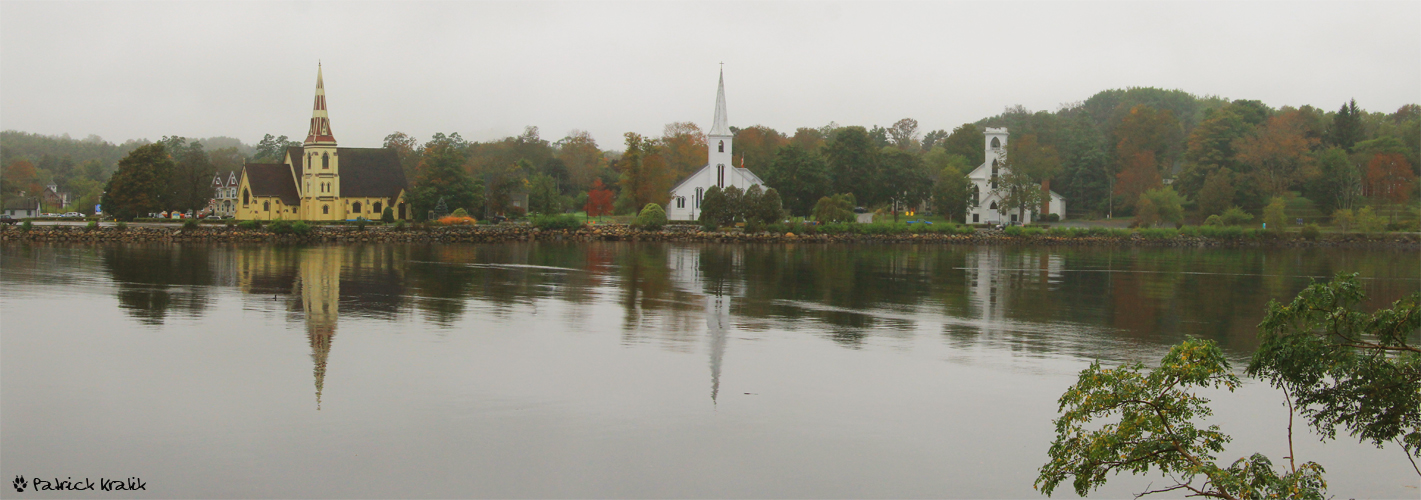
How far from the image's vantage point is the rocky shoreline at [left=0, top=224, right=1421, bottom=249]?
5900 cm

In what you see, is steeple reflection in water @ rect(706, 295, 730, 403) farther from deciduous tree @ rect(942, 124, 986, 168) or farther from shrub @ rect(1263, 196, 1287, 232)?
deciduous tree @ rect(942, 124, 986, 168)

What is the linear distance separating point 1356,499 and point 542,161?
10431 cm

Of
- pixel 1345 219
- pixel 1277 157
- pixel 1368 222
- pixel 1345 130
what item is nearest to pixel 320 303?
pixel 1368 222

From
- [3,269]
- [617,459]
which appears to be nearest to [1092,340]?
[617,459]

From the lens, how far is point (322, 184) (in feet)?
260

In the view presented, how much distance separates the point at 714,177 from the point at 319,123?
3298 centimetres

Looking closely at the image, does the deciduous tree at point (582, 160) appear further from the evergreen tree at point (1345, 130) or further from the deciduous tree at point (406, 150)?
the evergreen tree at point (1345, 130)

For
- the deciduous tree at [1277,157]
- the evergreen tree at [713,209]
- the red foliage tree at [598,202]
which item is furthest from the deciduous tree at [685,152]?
the deciduous tree at [1277,157]

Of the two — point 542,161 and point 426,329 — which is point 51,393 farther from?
point 542,161

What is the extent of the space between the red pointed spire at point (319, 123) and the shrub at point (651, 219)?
2704 centimetres

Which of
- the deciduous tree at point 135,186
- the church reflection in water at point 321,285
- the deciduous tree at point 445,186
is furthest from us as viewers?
the deciduous tree at point 445,186

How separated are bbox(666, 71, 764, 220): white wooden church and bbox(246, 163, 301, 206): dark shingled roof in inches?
1247

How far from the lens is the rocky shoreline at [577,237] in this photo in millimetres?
59000

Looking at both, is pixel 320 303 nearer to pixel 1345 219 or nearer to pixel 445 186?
pixel 445 186
